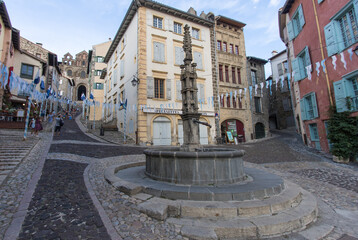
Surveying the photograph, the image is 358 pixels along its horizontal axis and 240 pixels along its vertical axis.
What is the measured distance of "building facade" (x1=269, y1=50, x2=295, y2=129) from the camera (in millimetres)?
26203

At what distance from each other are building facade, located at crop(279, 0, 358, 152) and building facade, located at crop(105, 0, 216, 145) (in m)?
7.57

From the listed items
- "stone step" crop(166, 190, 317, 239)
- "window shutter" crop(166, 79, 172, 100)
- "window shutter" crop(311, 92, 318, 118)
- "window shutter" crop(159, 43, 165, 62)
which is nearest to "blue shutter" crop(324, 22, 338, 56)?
"window shutter" crop(311, 92, 318, 118)

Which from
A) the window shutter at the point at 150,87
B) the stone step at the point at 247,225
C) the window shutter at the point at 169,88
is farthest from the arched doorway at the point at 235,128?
the stone step at the point at 247,225

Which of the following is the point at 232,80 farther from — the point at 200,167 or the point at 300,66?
the point at 200,167

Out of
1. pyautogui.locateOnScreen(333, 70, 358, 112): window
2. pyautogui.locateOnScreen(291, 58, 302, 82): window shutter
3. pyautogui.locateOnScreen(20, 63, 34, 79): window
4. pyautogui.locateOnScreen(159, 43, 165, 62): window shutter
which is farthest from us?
pyautogui.locateOnScreen(20, 63, 34, 79): window

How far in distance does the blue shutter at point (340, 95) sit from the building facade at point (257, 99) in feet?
35.0

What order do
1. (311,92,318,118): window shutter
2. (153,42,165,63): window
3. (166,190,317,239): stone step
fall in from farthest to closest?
(153,42,165,63): window
(311,92,318,118): window shutter
(166,190,317,239): stone step

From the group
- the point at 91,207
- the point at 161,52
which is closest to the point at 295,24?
the point at 161,52

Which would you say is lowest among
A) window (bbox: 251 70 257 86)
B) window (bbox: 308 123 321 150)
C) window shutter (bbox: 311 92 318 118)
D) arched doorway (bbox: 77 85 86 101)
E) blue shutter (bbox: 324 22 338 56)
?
window (bbox: 308 123 321 150)

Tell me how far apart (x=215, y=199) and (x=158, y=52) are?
49.4 feet

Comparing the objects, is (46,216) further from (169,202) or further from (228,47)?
(228,47)

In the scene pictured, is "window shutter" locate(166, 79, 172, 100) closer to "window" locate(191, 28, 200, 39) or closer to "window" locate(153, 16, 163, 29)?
"window" locate(153, 16, 163, 29)

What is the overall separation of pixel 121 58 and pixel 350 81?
763 inches

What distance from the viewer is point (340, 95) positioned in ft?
31.4
